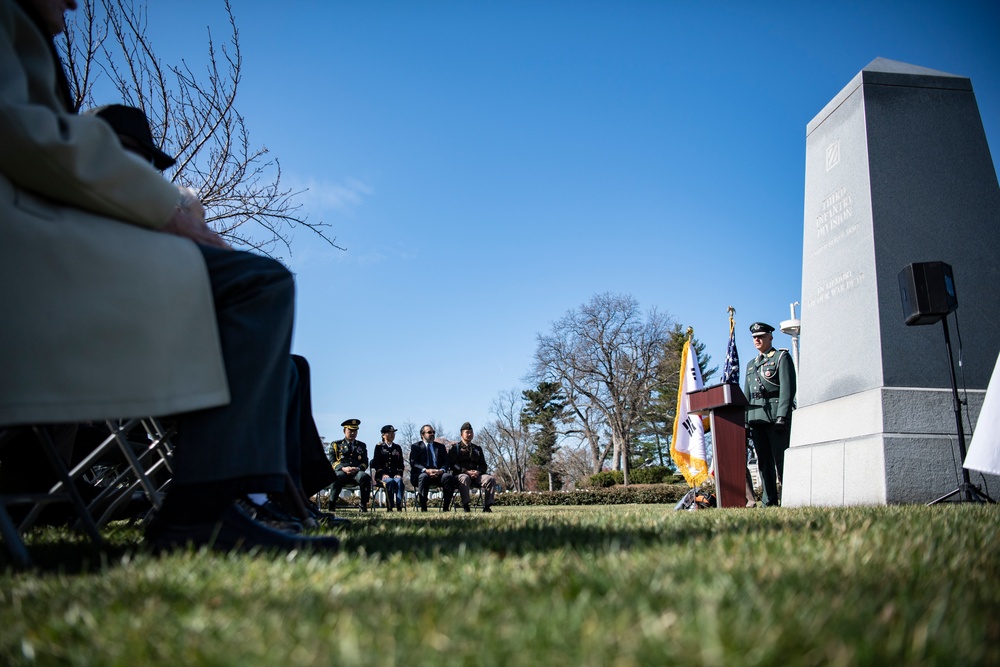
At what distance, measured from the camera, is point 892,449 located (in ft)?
21.0

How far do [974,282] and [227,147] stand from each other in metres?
9.15

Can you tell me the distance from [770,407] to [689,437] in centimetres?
735

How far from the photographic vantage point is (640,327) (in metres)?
46.2

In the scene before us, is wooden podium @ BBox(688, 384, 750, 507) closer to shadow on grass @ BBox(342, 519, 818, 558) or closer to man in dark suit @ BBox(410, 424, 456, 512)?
shadow on grass @ BBox(342, 519, 818, 558)

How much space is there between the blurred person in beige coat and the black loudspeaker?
604 centimetres

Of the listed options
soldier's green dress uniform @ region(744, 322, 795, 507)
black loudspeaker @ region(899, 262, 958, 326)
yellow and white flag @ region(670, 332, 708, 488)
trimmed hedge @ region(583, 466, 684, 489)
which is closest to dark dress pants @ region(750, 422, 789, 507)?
soldier's green dress uniform @ region(744, 322, 795, 507)

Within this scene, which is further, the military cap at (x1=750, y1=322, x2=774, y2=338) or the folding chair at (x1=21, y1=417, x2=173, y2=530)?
the military cap at (x1=750, y1=322, x2=774, y2=338)

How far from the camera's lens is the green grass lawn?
2.87ft

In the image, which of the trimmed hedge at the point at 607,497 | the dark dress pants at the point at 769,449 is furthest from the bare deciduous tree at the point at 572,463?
the dark dress pants at the point at 769,449

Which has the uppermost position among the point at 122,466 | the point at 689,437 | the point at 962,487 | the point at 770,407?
the point at 770,407

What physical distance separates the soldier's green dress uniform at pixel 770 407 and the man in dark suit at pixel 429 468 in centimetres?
755

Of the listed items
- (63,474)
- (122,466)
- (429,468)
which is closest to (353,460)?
(429,468)

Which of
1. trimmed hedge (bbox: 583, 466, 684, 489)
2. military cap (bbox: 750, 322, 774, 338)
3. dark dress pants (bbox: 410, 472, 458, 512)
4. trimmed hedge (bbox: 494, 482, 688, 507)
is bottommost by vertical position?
trimmed hedge (bbox: 494, 482, 688, 507)

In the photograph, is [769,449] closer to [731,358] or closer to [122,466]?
[731,358]
